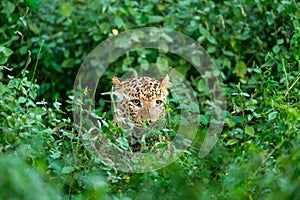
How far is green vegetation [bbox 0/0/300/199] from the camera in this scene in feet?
12.1

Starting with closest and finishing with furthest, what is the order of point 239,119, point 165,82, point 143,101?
point 239,119 < point 143,101 < point 165,82

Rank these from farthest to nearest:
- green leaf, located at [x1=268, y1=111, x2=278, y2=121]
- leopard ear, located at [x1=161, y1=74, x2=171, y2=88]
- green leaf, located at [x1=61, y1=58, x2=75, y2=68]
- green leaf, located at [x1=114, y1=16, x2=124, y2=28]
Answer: green leaf, located at [x1=61, y1=58, x2=75, y2=68]
green leaf, located at [x1=114, y1=16, x2=124, y2=28]
leopard ear, located at [x1=161, y1=74, x2=171, y2=88]
green leaf, located at [x1=268, y1=111, x2=278, y2=121]

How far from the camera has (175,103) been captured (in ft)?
18.7

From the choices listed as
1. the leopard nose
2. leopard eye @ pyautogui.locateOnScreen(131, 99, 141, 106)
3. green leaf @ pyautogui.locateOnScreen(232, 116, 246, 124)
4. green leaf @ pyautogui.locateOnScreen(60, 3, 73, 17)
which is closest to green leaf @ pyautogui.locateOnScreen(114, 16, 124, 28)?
green leaf @ pyautogui.locateOnScreen(60, 3, 73, 17)

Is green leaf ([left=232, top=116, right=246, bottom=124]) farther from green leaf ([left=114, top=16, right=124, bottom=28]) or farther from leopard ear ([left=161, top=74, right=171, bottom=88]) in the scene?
green leaf ([left=114, top=16, right=124, bottom=28])

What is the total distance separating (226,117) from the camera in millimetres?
4812

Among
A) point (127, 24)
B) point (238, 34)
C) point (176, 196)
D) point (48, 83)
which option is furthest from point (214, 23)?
point (176, 196)

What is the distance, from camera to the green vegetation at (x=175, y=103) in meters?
3.69

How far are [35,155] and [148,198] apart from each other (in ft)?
2.15

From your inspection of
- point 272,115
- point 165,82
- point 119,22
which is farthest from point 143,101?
point 119,22

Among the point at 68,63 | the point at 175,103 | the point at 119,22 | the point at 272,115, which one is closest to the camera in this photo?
the point at 272,115

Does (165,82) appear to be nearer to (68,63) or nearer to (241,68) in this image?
(241,68)

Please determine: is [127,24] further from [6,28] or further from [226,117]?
[226,117]

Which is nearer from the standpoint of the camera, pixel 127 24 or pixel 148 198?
pixel 148 198
